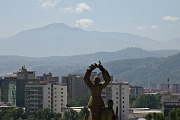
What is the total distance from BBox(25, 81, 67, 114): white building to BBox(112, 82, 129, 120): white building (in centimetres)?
776

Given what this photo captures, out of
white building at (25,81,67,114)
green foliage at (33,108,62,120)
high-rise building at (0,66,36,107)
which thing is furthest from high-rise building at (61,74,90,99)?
green foliage at (33,108,62,120)

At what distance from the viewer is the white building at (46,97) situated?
84625 mm

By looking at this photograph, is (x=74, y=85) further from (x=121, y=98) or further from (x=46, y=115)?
(x=46, y=115)

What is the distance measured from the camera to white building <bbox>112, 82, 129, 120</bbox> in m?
→ 80.2

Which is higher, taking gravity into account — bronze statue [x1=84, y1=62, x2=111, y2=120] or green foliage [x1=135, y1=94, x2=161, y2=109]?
bronze statue [x1=84, y1=62, x2=111, y2=120]

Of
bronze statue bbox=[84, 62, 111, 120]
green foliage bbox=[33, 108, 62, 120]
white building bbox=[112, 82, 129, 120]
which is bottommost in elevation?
green foliage bbox=[33, 108, 62, 120]

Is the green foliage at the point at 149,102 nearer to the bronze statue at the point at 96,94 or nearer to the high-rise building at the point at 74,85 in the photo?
the high-rise building at the point at 74,85

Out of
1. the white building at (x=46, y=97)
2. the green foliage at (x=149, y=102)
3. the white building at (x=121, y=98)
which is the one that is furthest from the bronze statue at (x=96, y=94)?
the green foliage at (x=149, y=102)

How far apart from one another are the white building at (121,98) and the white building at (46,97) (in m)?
7.76

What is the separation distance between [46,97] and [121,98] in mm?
11280

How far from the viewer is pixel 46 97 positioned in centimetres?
8531

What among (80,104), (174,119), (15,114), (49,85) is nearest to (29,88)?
(49,85)

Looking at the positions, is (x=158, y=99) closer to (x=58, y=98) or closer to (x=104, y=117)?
(x=58, y=98)

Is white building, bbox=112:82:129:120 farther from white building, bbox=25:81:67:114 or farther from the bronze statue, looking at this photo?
the bronze statue
